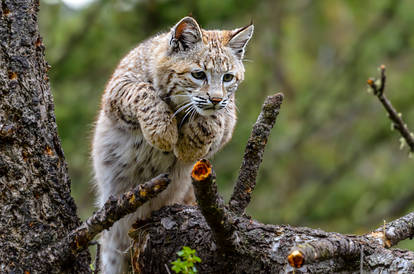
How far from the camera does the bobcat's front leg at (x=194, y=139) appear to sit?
4441mm

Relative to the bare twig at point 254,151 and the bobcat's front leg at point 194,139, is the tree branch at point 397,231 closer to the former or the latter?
the bare twig at point 254,151

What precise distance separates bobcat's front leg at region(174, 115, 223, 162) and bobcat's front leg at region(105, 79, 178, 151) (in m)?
0.10

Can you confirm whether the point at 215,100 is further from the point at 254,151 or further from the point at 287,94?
the point at 287,94

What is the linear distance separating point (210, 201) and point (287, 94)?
10.5 m

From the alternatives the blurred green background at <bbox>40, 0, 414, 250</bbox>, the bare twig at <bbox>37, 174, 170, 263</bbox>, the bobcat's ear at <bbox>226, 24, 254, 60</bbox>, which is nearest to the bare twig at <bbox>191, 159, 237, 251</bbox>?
the bare twig at <bbox>37, 174, 170, 263</bbox>

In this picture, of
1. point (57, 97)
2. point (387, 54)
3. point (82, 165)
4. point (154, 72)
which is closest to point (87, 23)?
point (57, 97)

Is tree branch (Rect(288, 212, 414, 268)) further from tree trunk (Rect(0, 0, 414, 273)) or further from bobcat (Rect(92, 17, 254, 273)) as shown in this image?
bobcat (Rect(92, 17, 254, 273))

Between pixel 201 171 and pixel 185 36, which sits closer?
pixel 201 171

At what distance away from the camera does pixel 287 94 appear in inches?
514

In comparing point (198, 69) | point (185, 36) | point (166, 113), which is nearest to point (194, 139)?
point (166, 113)

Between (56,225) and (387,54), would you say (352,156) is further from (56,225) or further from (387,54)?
(56,225)

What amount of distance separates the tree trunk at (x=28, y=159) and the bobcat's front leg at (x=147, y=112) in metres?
1.08

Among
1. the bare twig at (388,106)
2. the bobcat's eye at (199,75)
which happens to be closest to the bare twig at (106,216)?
the bare twig at (388,106)

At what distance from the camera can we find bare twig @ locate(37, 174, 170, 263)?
2758 mm
